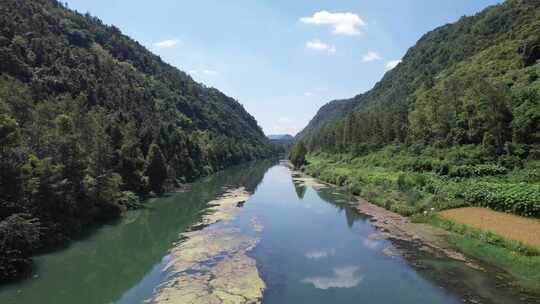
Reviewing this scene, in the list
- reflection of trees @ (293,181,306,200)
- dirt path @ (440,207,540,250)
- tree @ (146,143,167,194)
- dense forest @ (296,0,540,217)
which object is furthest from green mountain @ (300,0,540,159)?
tree @ (146,143,167,194)

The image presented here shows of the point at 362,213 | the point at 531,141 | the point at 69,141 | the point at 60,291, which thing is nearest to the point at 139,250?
the point at 60,291

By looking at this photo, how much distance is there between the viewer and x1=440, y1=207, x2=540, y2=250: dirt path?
29.5m

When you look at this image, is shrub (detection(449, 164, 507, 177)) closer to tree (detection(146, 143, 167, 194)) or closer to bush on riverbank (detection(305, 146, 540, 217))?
bush on riverbank (detection(305, 146, 540, 217))

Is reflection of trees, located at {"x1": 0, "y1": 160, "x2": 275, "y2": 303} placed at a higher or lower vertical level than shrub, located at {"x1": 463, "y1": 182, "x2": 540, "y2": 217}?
lower

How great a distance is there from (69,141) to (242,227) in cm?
1960

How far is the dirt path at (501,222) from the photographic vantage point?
96.9 feet

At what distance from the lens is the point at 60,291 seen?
23.2 meters

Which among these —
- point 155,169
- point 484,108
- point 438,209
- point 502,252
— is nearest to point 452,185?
point 438,209

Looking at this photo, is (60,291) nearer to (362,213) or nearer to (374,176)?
(362,213)

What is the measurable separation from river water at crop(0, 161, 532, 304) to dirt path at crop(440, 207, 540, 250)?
7.91 m

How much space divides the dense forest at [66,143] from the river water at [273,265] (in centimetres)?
266

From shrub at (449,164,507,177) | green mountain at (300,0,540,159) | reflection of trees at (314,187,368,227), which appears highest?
green mountain at (300,0,540,159)

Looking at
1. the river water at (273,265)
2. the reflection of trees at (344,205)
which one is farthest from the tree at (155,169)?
the reflection of trees at (344,205)

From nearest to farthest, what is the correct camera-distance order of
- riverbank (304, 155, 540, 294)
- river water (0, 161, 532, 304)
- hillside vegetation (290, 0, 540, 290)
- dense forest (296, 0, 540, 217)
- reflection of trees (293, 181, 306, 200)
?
1. river water (0, 161, 532, 304)
2. riverbank (304, 155, 540, 294)
3. hillside vegetation (290, 0, 540, 290)
4. dense forest (296, 0, 540, 217)
5. reflection of trees (293, 181, 306, 200)
